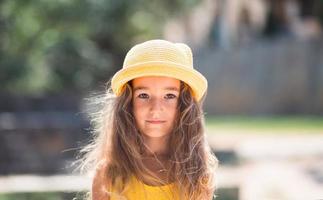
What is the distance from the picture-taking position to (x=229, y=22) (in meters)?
24.7

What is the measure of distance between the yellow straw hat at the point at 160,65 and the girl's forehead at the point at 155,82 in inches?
1.8

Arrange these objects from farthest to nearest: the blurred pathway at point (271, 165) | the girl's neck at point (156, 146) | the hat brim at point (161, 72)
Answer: the blurred pathway at point (271, 165) < the girl's neck at point (156, 146) < the hat brim at point (161, 72)

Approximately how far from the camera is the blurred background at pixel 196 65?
8.05 meters

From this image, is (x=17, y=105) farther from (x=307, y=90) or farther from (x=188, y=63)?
(x=188, y=63)

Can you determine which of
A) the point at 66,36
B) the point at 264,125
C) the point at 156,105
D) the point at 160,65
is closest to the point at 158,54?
the point at 160,65

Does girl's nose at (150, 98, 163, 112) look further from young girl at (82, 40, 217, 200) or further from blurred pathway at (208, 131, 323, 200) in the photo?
blurred pathway at (208, 131, 323, 200)

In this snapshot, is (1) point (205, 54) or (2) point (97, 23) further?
(1) point (205, 54)

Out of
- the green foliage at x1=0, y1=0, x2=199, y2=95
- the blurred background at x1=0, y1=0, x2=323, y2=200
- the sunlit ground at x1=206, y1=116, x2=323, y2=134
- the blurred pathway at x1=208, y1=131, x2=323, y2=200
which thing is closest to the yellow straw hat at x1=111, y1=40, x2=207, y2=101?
the blurred background at x1=0, y1=0, x2=323, y2=200

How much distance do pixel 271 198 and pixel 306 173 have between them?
199cm

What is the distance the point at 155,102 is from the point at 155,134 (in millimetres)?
113

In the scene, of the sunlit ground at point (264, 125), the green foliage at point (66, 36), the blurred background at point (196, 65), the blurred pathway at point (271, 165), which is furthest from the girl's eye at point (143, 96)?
the sunlit ground at point (264, 125)

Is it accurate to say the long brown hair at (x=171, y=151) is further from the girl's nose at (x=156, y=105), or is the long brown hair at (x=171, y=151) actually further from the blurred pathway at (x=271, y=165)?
the blurred pathway at (x=271, y=165)

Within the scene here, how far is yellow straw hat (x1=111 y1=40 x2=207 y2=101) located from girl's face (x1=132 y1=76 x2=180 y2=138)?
5cm

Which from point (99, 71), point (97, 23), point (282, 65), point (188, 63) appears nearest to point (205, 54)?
point (282, 65)
